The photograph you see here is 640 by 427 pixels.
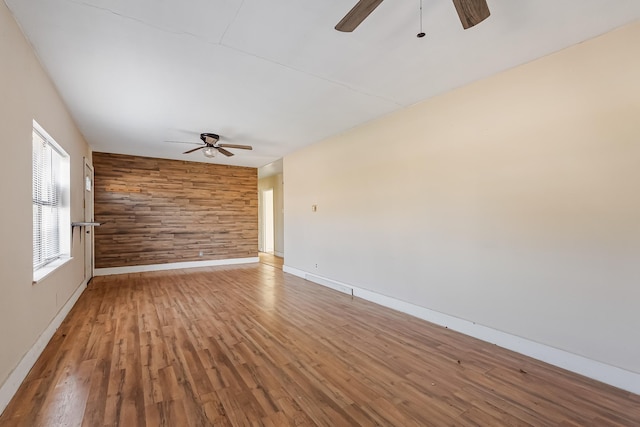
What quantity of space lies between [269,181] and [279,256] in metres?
2.74

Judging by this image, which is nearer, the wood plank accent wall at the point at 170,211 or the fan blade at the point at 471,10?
the fan blade at the point at 471,10

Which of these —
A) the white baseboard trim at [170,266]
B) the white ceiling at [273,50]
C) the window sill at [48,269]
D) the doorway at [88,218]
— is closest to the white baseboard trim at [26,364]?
the window sill at [48,269]

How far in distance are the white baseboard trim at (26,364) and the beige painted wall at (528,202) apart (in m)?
3.69

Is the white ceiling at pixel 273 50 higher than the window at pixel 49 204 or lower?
higher

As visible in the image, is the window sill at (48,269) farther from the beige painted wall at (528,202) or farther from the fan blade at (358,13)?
the beige painted wall at (528,202)

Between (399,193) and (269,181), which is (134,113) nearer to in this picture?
(399,193)

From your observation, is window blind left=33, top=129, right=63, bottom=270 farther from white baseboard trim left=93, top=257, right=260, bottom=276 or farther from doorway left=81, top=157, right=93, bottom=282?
white baseboard trim left=93, top=257, right=260, bottom=276

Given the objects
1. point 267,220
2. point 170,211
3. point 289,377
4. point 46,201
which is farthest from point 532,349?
point 267,220

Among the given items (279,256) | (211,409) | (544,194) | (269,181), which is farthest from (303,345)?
(269,181)

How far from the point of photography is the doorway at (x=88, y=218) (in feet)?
16.6

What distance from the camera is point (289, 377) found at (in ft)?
7.20

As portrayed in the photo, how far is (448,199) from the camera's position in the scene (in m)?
3.23

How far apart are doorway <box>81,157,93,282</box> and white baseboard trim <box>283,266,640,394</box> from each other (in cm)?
528

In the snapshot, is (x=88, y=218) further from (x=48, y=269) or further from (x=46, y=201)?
(x=48, y=269)
